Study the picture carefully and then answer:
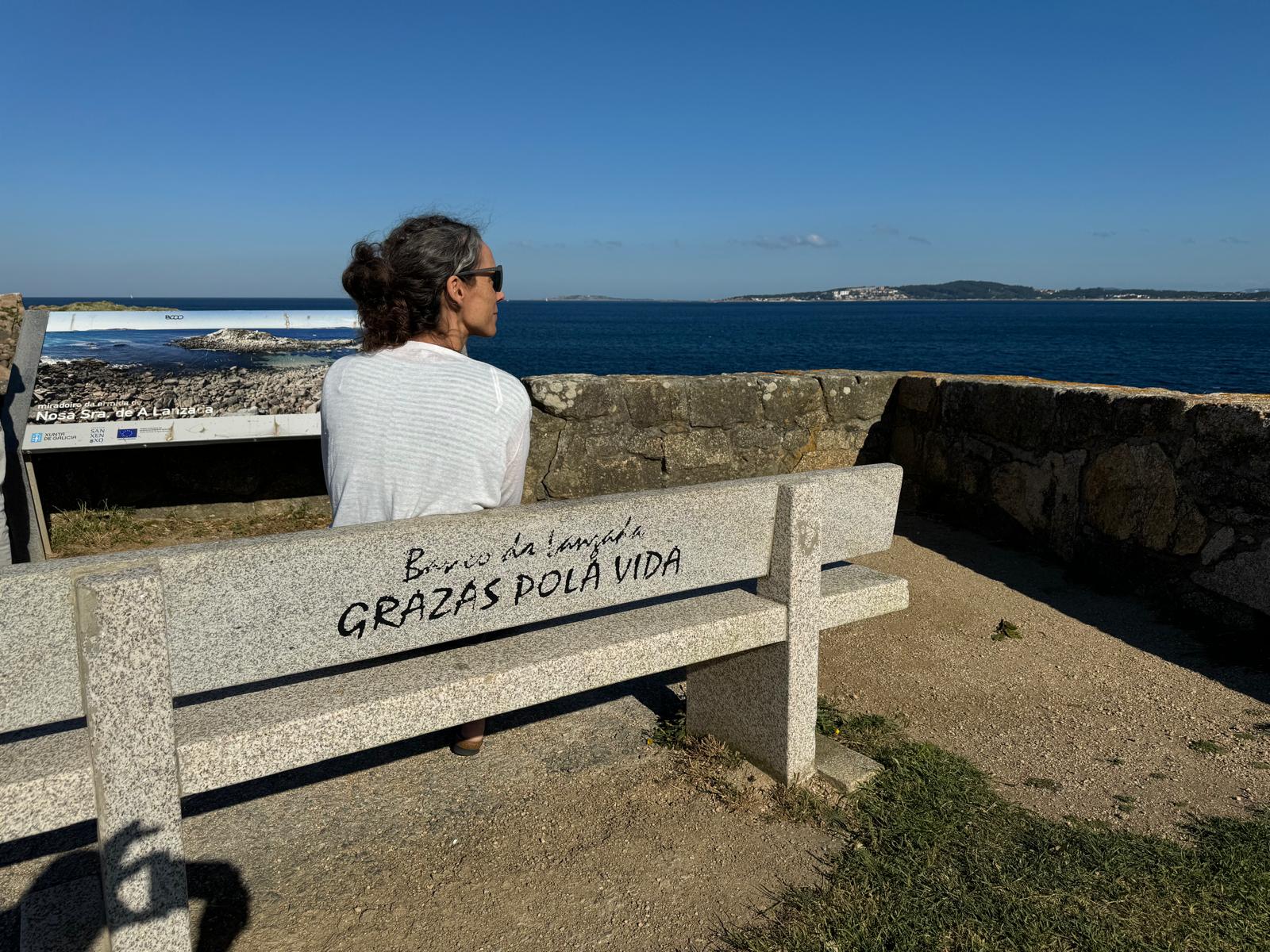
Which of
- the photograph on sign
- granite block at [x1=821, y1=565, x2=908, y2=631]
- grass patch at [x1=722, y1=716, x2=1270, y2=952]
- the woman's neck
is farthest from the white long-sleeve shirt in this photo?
the photograph on sign

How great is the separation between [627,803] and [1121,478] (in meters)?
3.02

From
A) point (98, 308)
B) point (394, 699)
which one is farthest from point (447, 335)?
point (98, 308)

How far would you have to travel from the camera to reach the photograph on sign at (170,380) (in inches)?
174

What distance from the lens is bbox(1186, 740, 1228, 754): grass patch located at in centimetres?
279

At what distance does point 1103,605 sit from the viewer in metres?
4.07

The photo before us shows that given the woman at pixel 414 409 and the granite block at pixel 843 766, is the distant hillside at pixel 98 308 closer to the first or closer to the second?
the woman at pixel 414 409

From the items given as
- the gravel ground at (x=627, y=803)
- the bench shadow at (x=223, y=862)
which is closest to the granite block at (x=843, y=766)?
the gravel ground at (x=627, y=803)

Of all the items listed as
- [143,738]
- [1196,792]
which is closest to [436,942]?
[143,738]

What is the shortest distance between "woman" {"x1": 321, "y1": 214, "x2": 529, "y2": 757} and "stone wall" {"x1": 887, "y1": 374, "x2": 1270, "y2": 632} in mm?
3058

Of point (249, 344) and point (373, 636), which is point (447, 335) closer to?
point (373, 636)

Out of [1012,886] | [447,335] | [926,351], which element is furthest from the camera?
[926,351]

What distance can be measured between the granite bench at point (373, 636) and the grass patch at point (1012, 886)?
0.42 meters

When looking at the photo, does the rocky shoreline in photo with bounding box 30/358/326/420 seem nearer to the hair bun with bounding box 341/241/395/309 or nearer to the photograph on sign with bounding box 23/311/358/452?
the photograph on sign with bounding box 23/311/358/452

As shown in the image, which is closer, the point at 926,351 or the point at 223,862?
the point at 223,862
